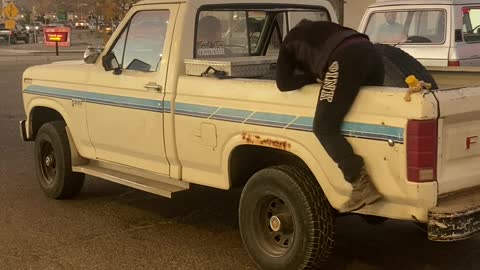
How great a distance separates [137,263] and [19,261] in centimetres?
89

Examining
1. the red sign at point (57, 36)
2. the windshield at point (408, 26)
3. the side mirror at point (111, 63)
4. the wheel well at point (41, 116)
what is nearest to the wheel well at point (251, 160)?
the side mirror at point (111, 63)

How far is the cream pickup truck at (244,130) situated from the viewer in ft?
13.4

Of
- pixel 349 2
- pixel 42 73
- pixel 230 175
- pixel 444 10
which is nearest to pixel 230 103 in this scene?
pixel 230 175

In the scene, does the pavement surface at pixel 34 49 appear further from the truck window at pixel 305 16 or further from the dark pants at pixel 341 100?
the dark pants at pixel 341 100

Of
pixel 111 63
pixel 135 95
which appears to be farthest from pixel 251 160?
pixel 111 63

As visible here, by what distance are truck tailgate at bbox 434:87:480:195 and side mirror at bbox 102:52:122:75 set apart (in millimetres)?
3062

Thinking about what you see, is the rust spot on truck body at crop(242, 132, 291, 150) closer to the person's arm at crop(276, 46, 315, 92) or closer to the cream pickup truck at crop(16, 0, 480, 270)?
the cream pickup truck at crop(16, 0, 480, 270)

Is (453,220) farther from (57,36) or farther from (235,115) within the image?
(57,36)

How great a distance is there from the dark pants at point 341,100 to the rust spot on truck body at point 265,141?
1.11 ft

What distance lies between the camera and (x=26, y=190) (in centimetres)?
741

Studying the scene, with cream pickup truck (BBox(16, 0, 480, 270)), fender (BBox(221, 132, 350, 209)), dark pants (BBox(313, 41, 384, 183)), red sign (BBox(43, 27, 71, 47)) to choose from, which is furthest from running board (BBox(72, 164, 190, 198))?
red sign (BBox(43, 27, 71, 47))

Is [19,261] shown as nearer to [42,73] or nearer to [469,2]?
[42,73]

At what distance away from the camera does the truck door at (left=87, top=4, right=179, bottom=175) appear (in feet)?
18.3

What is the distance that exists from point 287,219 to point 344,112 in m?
0.93
